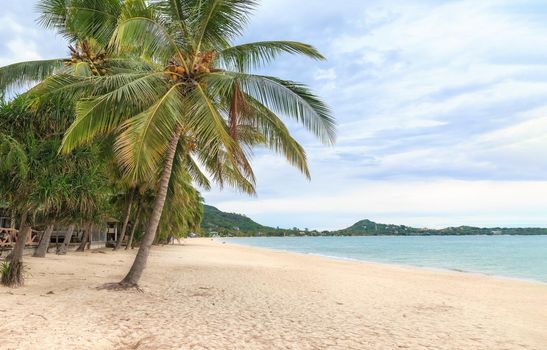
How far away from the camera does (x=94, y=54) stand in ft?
39.0

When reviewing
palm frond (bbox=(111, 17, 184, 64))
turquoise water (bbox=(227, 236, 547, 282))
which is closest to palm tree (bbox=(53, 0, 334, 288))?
palm frond (bbox=(111, 17, 184, 64))

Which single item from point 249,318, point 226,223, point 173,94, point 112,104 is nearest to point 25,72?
point 112,104

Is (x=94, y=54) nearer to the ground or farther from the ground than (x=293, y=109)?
farther from the ground

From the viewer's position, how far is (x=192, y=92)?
889 cm

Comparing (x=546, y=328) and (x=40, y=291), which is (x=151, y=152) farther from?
(x=546, y=328)

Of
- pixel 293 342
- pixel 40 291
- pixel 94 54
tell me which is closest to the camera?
pixel 293 342

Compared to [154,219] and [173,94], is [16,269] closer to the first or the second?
[154,219]

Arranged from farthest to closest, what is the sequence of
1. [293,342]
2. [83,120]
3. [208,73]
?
[208,73] < [83,120] < [293,342]

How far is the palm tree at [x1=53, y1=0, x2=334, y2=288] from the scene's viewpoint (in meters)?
7.92

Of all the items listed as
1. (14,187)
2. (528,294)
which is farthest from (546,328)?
(14,187)

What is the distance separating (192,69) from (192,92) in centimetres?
52

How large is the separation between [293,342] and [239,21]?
704 cm

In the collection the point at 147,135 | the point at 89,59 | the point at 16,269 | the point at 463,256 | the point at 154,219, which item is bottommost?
the point at 463,256

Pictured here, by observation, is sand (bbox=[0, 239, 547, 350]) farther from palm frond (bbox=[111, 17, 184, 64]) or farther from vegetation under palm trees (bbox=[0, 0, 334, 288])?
palm frond (bbox=[111, 17, 184, 64])
